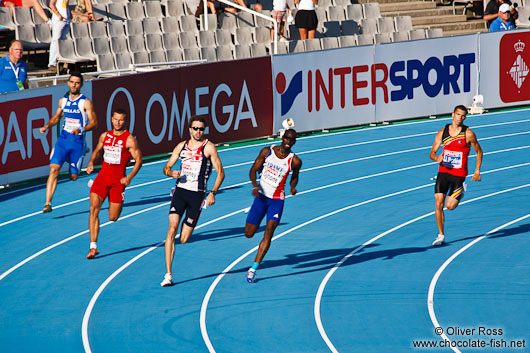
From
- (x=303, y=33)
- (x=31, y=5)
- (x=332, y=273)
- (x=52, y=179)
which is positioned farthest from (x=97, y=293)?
(x=303, y=33)

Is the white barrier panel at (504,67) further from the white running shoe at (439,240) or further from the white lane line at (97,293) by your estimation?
the white lane line at (97,293)

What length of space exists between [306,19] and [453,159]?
13.0m

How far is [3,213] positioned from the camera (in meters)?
15.1

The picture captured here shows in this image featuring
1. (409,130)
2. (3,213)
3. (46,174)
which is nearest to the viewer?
(3,213)

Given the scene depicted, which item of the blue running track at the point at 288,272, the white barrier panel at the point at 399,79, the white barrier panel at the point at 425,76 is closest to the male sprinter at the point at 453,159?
the blue running track at the point at 288,272

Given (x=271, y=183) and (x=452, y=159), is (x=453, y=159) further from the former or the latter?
(x=271, y=183)

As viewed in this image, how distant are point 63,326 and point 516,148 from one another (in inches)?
522

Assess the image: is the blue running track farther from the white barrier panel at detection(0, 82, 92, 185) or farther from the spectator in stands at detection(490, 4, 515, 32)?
the spectator in stands at detection(490, 4, 515, 32)

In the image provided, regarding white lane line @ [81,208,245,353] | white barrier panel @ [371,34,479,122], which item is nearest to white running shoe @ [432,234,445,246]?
white lane line @ [81,208,245,353]

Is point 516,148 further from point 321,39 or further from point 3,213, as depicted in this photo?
point 3,213

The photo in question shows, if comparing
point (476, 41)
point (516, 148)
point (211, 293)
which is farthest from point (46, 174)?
point (476, 41)

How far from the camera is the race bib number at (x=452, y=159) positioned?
1308 centimetres

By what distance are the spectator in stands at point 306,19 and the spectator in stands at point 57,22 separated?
22.2 ft

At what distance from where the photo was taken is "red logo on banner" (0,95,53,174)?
16156mm
